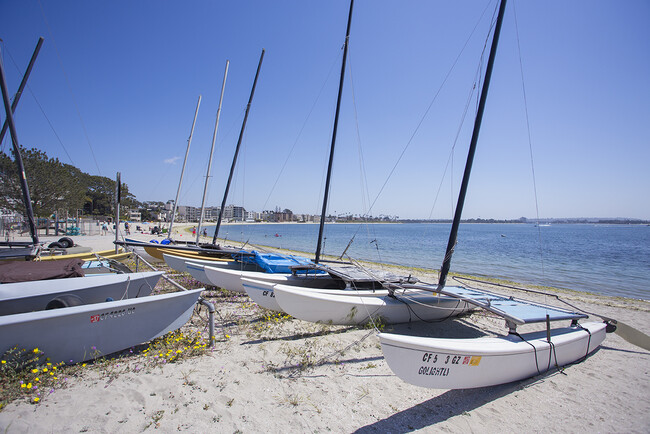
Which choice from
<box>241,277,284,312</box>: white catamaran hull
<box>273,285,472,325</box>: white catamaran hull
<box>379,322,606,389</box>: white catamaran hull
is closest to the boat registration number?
<box>379,322,606,389</box>: white catamaran hull

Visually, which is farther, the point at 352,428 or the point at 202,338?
the point at 202,338

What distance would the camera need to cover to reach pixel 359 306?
625cm

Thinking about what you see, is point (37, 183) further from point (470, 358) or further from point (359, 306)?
point (470, 358)

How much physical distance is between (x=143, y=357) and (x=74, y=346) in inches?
36.0

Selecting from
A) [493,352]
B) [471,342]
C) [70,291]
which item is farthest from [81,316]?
[493,352]

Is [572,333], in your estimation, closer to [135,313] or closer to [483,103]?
[483,103]

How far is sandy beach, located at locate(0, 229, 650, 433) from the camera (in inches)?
126

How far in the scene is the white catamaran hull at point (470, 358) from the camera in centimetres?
347

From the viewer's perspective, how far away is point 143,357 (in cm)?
446

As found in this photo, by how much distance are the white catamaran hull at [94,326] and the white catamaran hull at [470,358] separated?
3.57 metres

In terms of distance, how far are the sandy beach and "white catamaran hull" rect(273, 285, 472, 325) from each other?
0.64m

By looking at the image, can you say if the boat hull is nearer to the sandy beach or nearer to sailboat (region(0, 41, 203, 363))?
sailboat (region(0, 41, 203, 363))

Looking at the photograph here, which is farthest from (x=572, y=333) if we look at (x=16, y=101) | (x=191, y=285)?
(x=16, y=101)

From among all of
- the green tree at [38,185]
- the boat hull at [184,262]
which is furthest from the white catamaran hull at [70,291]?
the green tree at [38,185]
